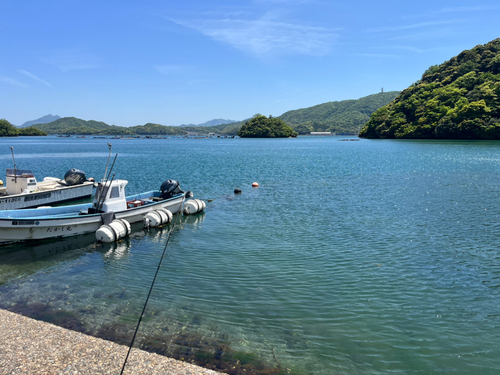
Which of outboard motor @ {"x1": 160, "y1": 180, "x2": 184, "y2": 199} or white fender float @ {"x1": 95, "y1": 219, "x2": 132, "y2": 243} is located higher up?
outboard motor @ {"x1": 160, "y1": 180, "x2": 184, "y2": 199}

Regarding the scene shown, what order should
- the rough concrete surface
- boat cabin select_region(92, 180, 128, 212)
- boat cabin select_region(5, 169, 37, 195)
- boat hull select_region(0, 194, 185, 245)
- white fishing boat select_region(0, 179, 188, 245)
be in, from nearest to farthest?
the rough concrete surface → boat hull select_region(0, 194, 185, 245) → white fishing boat select_region(0, 179, 188, 245) → boat cabin select_region(92, 180, 128, 212) → boat cabin select_region(5, 169, 37, 195)

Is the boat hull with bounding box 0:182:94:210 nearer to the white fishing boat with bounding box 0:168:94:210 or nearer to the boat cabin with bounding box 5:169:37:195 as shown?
the white fishing boat with bounding box 0:168:94:210

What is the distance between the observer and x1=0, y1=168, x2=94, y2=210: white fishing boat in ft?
86.4

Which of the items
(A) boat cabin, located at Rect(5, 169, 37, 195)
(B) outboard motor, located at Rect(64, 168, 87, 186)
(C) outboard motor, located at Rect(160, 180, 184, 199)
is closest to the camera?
(C) outboard motor, located at Rect(160, 180, 184, 199)

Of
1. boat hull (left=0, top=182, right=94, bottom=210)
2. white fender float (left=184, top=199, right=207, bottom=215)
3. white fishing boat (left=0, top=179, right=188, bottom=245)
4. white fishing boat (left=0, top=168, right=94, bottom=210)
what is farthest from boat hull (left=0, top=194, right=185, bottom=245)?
white fishing boat (left=0, top=168, right=94, bottom=210)

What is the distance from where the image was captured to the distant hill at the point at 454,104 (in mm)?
117812

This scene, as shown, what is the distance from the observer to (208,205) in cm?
2884

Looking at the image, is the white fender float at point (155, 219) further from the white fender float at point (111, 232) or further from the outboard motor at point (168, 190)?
the outboard motor at point (168, 190)

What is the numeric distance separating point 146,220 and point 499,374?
1886 centimetres

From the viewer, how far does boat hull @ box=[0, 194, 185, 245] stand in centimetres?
1745

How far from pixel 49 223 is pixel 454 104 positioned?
148904mm

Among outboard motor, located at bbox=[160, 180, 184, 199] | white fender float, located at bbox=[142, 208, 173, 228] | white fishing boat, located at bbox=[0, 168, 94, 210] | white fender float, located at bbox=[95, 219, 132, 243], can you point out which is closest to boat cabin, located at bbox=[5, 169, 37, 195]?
white fishing boat, located at bbox=[0, 168, 94, 210]

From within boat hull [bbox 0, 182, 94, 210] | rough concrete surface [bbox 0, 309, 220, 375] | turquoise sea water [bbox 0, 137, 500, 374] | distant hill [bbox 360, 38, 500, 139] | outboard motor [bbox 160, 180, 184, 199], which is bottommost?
turquoise sea water [bbox 0, 137, 500, 374]

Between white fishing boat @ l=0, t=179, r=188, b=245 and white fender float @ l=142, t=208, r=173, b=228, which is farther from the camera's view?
white fender float @ l=142, t=208, r=173, b=228
